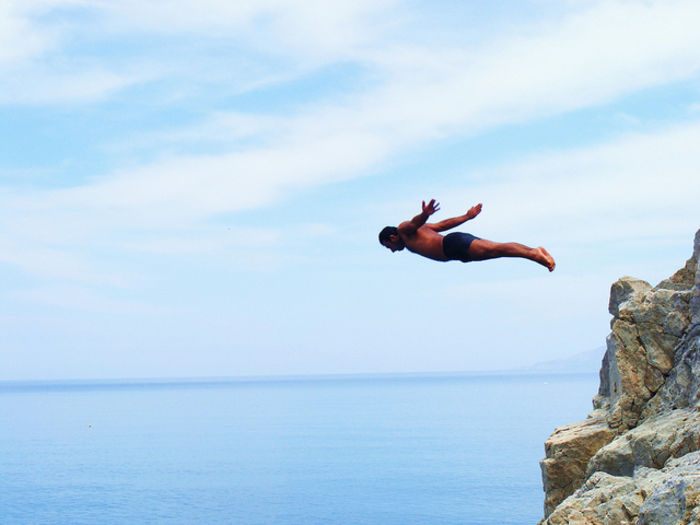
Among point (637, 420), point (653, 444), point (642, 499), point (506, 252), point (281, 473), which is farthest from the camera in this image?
point (281, 473)

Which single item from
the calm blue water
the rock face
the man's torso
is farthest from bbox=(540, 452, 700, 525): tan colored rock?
the calm blue water

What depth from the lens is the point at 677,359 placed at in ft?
63.9

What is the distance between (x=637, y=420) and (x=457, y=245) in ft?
34.0

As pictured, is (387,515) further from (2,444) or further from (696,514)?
(2,444)

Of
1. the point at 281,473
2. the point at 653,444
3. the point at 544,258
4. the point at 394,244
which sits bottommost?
the point at 281,473

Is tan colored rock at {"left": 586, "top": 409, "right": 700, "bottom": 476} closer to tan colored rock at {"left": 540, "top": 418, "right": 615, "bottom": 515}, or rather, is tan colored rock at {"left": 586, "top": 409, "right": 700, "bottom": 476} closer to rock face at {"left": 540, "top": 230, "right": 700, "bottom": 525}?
rock face at {"left": 540, "top": 230, "right": 700, "bottom": 525}

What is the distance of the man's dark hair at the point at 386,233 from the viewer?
1323 centimetres

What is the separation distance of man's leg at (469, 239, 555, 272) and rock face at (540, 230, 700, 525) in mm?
4142

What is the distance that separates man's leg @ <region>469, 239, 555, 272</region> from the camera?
39.4 ft

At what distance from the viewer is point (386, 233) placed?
13.4 meters

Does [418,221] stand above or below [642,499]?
above

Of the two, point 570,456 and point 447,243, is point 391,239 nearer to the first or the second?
point 447,243

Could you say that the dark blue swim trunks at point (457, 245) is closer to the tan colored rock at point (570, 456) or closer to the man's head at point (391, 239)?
the man's head at point (391, 239)

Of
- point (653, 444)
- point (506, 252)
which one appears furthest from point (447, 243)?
point (653, 444)
